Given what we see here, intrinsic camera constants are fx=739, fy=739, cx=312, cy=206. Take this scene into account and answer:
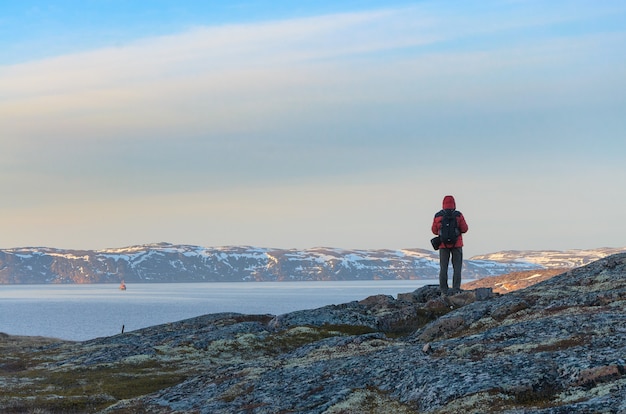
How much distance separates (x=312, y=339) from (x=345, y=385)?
2389 centimetres

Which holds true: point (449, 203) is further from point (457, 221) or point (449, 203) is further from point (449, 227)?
point (449, 227)

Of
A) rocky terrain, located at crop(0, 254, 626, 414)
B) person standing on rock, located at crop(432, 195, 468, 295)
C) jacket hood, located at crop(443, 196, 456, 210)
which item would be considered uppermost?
jacket hood, located at crop(443, 196, 456, 210)

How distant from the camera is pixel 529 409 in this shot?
1969 cm

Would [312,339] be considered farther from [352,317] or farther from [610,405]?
[610,405]

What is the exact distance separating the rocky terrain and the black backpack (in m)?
4.20

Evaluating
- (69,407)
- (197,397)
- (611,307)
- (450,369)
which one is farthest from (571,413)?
(69,407)

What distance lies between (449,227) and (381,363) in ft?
76.0

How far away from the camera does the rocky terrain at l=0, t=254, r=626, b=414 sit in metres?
22.3

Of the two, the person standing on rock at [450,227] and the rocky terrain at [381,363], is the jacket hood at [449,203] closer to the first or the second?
the person standing on rock at [450,227]

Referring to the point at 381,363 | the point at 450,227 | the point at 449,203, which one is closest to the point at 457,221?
the point at 450,227

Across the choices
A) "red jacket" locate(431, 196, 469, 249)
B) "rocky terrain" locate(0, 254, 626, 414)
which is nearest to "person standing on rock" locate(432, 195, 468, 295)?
"red jacket" locate(431, 196, 469, 249)

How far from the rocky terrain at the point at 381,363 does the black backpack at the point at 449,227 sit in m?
4.20

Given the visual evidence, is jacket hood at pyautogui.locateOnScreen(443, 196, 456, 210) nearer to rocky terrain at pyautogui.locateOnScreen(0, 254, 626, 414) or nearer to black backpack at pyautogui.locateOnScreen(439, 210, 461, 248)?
black backpack at pyautogui.locateOnScreen(439, 210, 461, 248)

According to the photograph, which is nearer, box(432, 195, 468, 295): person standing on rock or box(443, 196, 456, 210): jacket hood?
box(443, 196, 456, 210): jacket hood
